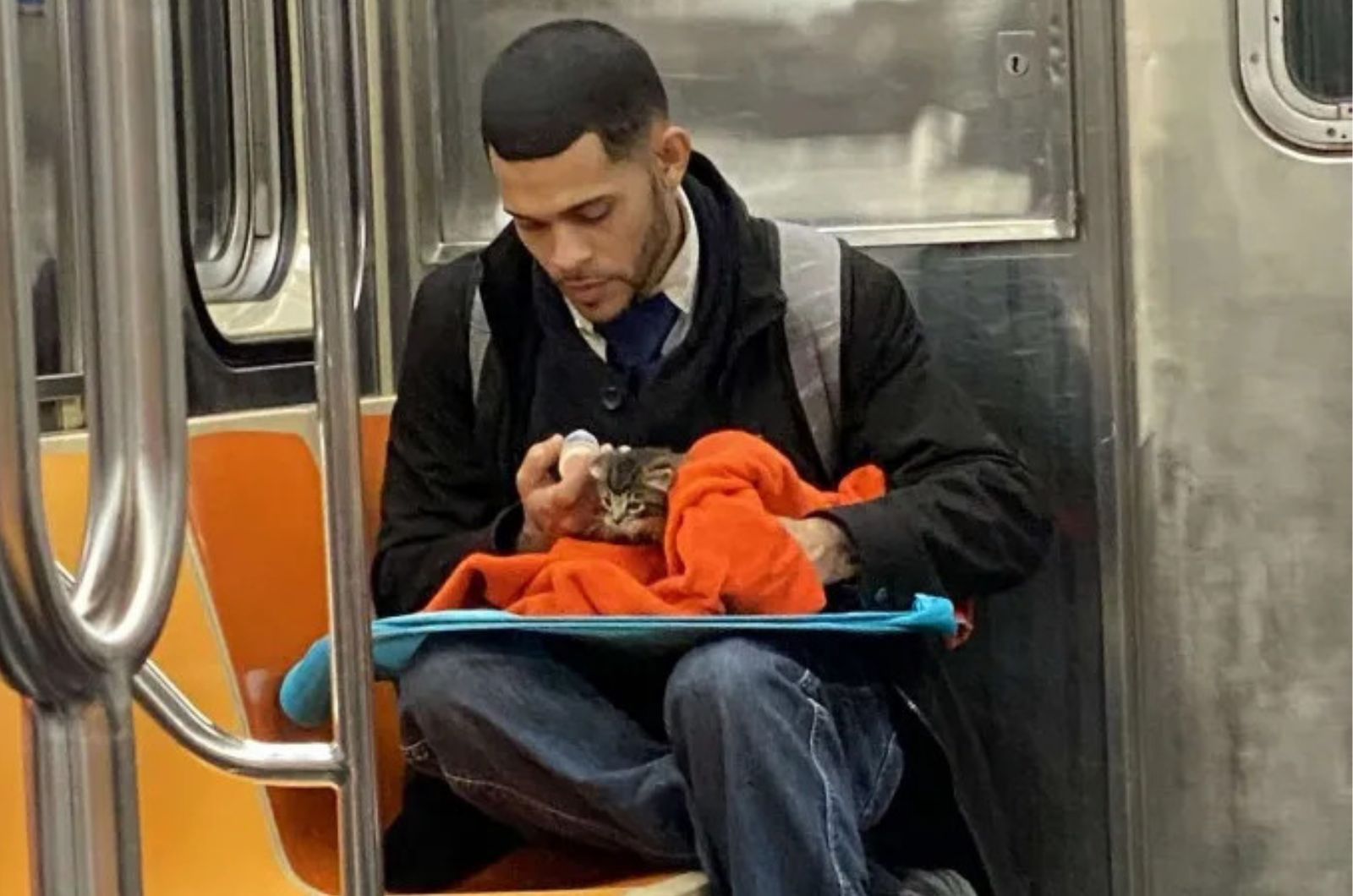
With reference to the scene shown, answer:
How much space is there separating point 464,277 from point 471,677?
501 millimetres

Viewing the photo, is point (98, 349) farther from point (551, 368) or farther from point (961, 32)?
point (961, 32)

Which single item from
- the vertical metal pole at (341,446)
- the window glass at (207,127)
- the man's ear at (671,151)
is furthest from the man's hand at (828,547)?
the window glass at (207,127)

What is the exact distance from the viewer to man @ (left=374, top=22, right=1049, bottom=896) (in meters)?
1.74

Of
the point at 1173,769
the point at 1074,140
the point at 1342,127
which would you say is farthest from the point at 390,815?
the point at 1342,127

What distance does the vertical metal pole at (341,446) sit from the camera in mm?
1190

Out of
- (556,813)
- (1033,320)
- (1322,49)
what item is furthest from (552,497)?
(1322,49)

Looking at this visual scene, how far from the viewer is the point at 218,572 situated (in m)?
2.01

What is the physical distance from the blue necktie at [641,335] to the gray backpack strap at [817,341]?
113 mm

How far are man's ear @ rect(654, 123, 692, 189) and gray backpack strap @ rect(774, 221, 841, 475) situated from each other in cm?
13

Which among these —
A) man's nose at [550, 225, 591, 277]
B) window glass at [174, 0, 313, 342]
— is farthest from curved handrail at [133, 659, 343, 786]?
window glass at [174, 0, 313, 342]

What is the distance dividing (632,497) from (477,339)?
313 mm

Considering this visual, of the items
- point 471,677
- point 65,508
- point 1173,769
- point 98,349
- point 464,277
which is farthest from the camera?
point 1173,769

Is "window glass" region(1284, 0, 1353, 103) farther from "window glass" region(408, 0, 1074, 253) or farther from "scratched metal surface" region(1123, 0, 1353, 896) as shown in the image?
"window glass" region(408, 0, 1074, 253)

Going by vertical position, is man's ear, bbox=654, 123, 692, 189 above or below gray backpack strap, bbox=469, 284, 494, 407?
above
